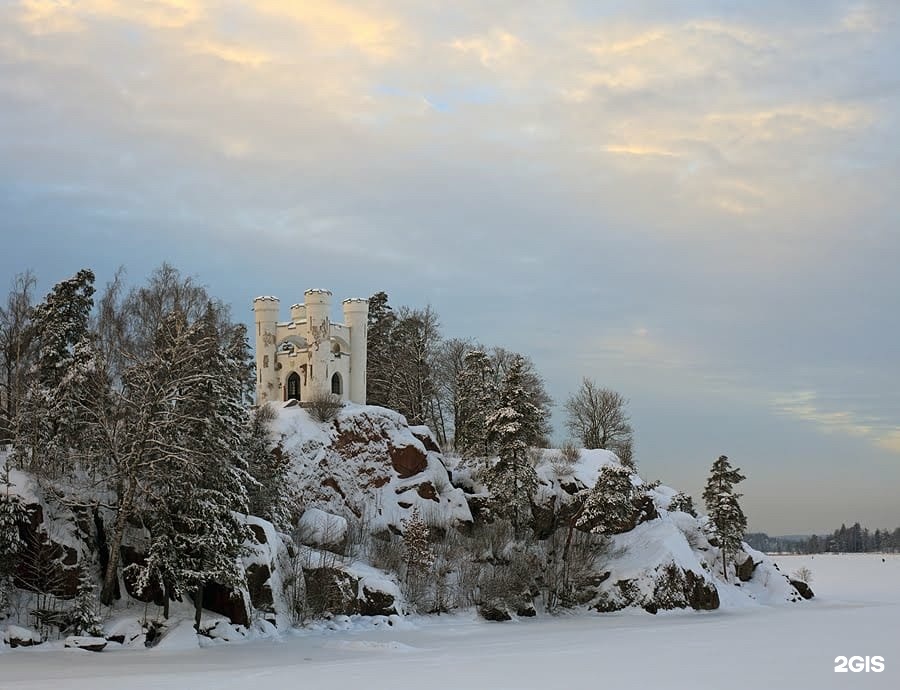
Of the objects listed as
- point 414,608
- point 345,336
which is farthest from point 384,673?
point 345,336

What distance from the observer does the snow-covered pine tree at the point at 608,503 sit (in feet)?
139

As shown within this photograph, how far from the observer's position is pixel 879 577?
76.1 meters

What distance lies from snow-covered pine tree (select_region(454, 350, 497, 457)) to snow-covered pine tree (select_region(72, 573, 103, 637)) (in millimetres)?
→ 26413

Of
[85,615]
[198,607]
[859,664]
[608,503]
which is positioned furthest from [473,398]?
[859,664]

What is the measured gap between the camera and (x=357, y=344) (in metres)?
53.7

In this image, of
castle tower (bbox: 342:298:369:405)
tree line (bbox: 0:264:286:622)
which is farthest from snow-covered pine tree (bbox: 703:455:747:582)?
tree line (bbox: 0:264:286:622)

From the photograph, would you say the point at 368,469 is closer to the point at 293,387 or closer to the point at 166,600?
the point at 293,387

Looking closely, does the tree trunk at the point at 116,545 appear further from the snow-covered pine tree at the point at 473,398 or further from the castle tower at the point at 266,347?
the snow-covered pine tree at the point at 473,398

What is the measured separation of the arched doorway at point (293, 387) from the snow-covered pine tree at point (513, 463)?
1382 cm

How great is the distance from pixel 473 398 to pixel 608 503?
612 inches

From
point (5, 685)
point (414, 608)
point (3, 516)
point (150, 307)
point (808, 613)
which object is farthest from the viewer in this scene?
point (150, 307)

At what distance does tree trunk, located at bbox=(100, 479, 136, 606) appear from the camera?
89.0ft

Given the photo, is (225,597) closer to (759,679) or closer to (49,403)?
(49,403)

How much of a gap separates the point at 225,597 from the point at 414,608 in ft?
33.5
